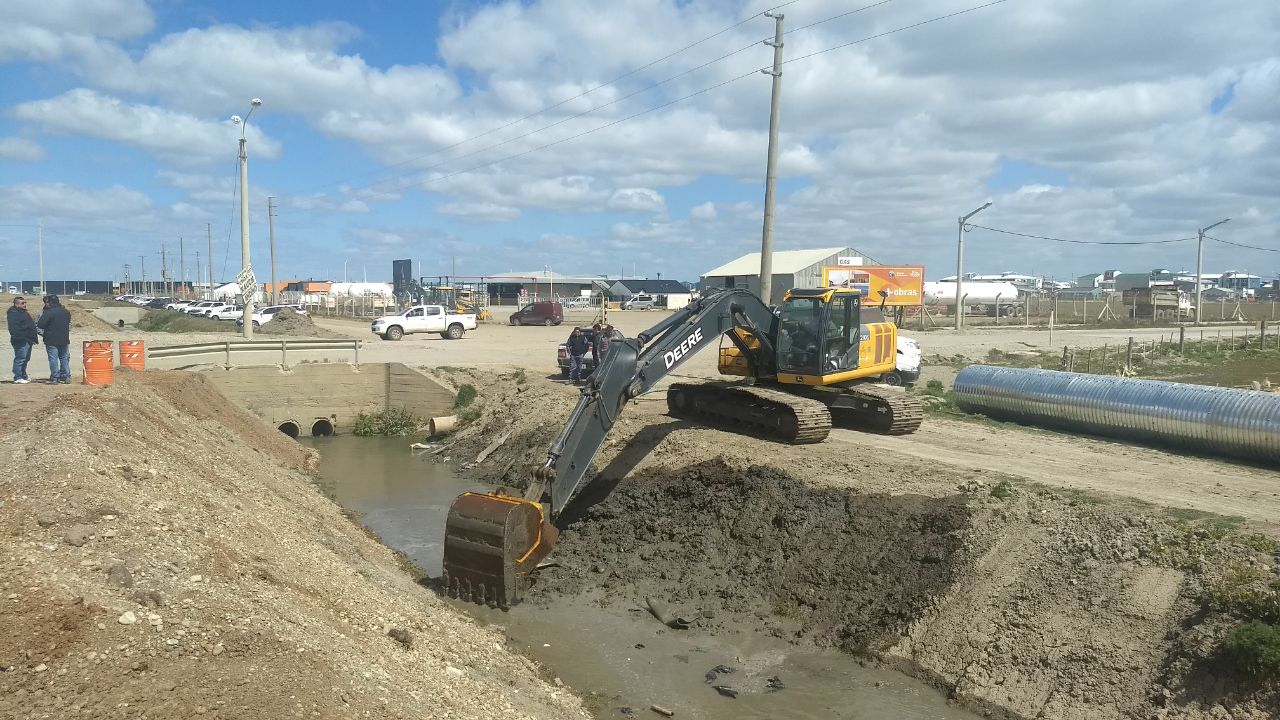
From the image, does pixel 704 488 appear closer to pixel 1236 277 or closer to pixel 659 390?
pixel 659 390

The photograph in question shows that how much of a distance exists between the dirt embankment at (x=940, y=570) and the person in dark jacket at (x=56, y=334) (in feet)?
34.9

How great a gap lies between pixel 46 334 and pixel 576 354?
1143 centimetres

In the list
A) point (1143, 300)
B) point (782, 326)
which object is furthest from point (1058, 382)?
point (1143, 300)

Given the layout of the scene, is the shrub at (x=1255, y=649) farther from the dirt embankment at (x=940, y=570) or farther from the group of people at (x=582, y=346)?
the group of people at (x=582, y=346)

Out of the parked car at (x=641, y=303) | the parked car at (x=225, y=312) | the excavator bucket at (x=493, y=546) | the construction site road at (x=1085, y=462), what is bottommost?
the excavator bucket at (x=493, y=546)

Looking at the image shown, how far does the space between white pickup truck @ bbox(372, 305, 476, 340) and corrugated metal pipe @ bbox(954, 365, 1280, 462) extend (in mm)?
28174

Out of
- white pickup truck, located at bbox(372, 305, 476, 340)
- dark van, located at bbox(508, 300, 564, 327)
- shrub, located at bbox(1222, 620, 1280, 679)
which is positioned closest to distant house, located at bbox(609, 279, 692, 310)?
dark van, located at bbox(508, 300, 564, 327)

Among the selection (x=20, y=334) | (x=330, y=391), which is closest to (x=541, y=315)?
(x=330, y=391)

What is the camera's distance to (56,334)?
1747cm

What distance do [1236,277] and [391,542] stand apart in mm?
170482

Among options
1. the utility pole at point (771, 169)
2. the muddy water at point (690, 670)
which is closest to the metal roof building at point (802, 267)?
the utility pole at point (771, 169)

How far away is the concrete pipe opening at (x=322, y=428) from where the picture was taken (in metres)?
23.9

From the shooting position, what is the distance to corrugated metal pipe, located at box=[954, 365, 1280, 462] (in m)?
13.1

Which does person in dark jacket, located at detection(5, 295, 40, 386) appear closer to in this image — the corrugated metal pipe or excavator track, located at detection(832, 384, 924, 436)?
excavator track, located at detection(832, 384, 924, 436)
